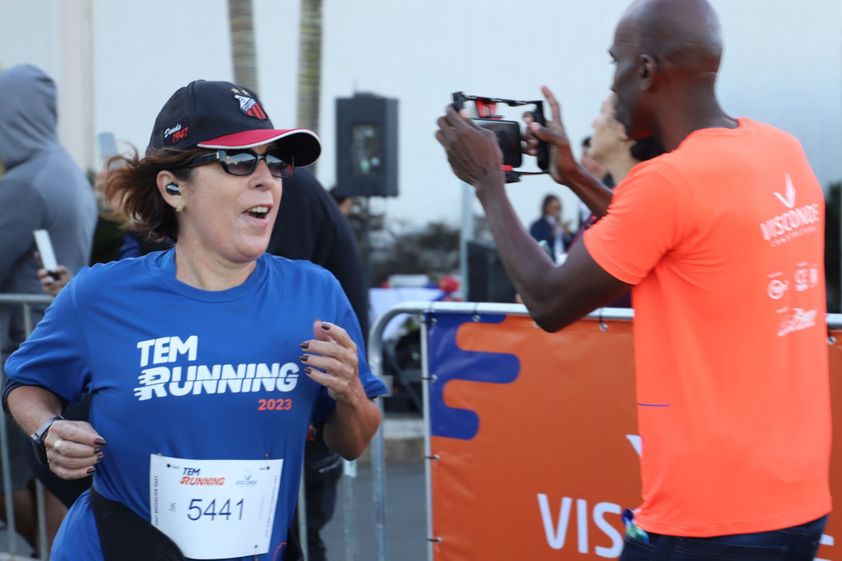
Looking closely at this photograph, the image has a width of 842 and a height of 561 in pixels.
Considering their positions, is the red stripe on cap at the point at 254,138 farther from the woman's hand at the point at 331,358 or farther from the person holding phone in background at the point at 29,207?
the person holding phone in background at the point at 29,207

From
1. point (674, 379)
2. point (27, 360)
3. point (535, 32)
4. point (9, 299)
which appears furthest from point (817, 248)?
point (535, 32)

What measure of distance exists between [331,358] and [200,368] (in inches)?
11.1

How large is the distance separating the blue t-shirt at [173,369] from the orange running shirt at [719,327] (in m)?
0.74

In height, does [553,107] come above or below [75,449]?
above

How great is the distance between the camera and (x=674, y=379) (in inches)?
93.9

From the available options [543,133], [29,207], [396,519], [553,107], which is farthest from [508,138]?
[396,519]

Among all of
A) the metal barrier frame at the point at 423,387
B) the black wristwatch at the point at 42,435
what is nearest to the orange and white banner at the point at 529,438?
the metal barrier frame at the point at 423,387

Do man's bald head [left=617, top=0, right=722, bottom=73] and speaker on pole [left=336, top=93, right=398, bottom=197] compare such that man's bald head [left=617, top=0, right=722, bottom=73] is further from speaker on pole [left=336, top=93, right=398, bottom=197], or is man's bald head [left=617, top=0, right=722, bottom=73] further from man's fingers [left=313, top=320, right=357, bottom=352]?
speaker on pole [left=336, top=93, right=398, bottom=197]

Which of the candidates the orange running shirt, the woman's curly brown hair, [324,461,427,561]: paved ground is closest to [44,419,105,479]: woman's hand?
the woman's curly brown hair

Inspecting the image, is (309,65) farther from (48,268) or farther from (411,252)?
(48,268)

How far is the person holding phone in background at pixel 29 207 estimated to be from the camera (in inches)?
204

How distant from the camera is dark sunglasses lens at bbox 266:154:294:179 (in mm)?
2779

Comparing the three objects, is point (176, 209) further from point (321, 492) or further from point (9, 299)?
point (9, 299)

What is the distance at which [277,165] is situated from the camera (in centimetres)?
281
